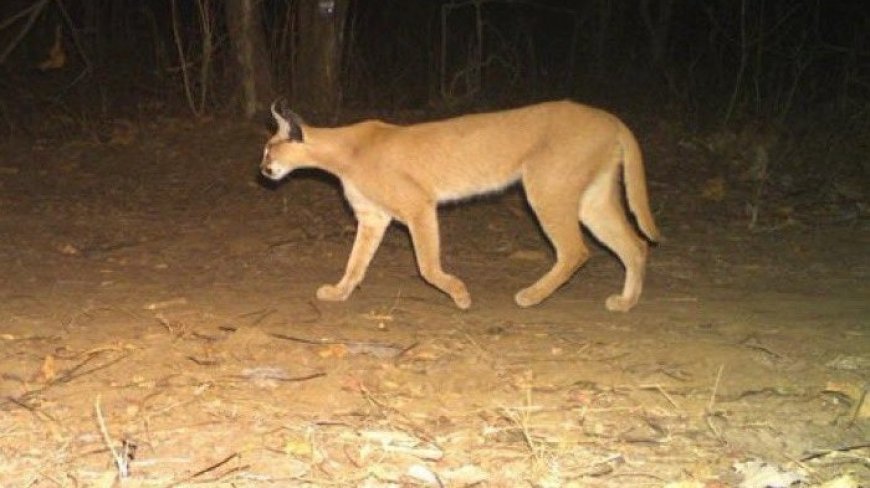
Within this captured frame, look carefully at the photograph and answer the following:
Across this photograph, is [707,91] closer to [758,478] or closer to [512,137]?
[512,137]

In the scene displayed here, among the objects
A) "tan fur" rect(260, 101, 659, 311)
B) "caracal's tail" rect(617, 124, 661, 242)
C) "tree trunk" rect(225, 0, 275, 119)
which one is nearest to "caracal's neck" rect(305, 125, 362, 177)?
"tan fur" rect(260, 101, 659, 311)

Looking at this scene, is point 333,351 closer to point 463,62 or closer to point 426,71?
point 426,71

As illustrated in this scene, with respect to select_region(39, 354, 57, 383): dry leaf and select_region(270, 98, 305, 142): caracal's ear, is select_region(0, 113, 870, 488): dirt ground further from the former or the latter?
select_region(270, 98, 305, 142): caracal's ear

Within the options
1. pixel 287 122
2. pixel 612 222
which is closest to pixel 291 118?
pixel 287 122

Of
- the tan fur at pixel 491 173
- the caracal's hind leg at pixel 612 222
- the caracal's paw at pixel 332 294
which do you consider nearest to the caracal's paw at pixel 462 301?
the tan fur at pixel 491 173

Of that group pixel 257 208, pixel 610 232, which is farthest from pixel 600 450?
pixel 257 208

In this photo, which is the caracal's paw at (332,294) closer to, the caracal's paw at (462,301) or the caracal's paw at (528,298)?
the caracal's paw at (462,301)

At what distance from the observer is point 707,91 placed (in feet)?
37.3

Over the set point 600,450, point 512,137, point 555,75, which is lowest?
point 555,75

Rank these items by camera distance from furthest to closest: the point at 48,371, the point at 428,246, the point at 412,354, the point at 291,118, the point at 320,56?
the point at 320,56, the point at 291,118, the point at 428,246, the point at 412,354, the point at 48,371

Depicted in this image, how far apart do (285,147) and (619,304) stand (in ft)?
6.77

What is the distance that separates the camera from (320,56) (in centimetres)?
873

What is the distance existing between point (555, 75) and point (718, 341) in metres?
→ 8.08

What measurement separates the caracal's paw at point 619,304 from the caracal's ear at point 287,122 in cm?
193
